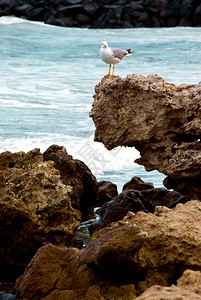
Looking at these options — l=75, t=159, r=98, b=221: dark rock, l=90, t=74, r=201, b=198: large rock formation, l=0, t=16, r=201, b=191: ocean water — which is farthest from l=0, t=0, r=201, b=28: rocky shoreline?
l=90, t=74, r=201, b=198: large rock formation

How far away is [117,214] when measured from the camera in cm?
599

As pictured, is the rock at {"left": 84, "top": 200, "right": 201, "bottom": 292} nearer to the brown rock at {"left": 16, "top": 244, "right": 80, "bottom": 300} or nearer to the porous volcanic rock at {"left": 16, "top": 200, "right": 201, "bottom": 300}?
the porous volcanic rock at {"left": 16, "top": 200, "right": 201, "bottom": 300}

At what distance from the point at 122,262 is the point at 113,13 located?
41.1 m

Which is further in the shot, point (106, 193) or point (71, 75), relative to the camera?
point (71, 75)

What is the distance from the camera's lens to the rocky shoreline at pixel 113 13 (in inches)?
1697

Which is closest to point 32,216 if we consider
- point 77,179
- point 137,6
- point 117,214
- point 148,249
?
point 117,214

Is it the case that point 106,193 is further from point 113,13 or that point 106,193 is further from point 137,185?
point 113,13

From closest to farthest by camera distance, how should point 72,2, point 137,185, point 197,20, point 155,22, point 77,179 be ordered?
point 77,179, point 137,185, point 72,2, point 155,22, point 197,20

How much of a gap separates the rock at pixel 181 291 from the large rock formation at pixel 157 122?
6.72ft

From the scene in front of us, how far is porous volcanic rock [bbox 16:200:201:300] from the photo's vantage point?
3.95 m

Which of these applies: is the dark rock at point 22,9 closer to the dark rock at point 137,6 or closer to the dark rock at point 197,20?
the dark rock at point 137,6

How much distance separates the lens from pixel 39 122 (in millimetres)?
13562

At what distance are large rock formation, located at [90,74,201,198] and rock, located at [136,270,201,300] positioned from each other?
6.72 feet

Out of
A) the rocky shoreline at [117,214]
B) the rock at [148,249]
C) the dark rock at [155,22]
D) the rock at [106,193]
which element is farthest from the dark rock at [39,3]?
the rock at [148,249]
